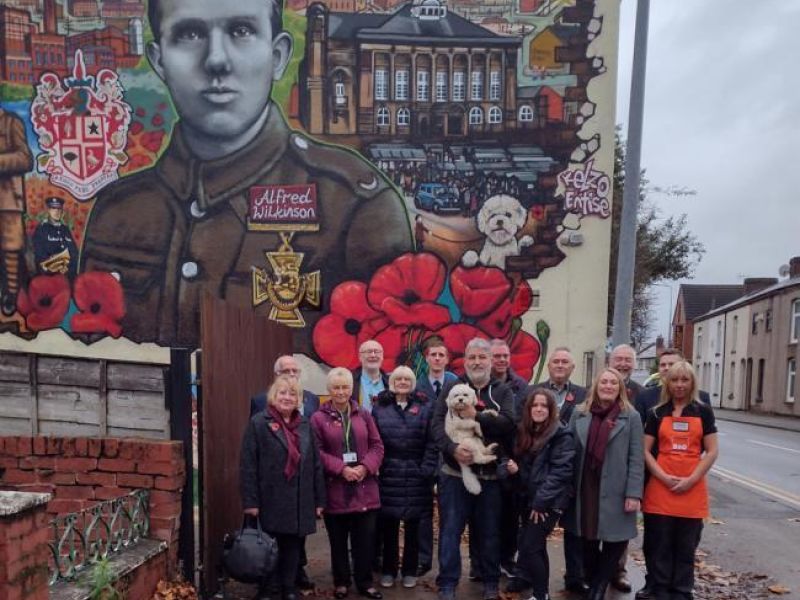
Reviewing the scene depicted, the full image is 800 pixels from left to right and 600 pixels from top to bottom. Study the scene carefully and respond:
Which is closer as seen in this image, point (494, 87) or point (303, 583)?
point (303, 583)

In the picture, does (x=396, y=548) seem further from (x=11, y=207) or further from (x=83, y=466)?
(x=11, y=207)

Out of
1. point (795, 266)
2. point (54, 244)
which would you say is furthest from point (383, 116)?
point (795, 266)

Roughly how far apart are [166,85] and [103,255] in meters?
2.60

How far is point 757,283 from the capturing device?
137 feet

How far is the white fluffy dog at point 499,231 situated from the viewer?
8953 mm

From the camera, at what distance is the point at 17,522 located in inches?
112

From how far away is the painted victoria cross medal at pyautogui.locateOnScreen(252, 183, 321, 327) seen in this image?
9.22m

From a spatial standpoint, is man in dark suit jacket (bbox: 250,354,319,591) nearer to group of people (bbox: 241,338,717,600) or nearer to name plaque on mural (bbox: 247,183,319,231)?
group of people (bbox: 241,338,717,600)

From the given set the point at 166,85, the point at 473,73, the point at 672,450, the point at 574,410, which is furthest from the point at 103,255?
the point at 672,450

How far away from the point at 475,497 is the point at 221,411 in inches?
77.1

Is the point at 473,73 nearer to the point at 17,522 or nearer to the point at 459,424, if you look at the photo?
the point at 459,424

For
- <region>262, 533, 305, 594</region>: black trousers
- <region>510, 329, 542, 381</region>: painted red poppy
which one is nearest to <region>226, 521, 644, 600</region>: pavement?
<region>262, 533, 305, 594</region>: black trousers

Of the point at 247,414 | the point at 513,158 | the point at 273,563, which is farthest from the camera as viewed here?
the point at 513,158

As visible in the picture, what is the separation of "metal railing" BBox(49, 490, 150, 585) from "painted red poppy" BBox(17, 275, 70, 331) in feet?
19.8
